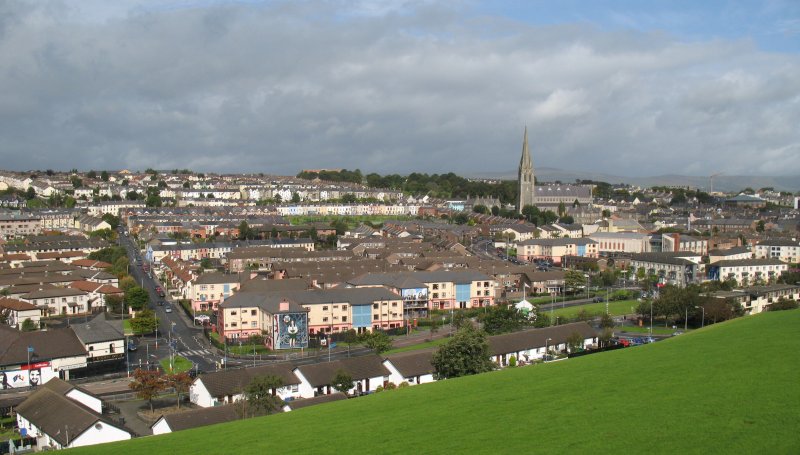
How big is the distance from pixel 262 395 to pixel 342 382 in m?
2.77

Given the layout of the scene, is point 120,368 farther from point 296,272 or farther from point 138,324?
point 296,272

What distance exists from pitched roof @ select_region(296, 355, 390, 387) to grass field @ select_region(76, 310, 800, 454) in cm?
461

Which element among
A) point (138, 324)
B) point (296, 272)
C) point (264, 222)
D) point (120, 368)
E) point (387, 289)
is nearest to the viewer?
point (120, 368)

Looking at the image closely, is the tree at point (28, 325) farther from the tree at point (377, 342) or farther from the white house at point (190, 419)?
the white house at point (190, 419)

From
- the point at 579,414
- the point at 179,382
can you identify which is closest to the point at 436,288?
the point at 179,382

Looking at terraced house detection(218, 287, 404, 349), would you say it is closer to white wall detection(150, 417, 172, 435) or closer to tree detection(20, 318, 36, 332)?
tree detection(20, 318, 36, 332)

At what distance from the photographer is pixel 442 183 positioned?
105375mm

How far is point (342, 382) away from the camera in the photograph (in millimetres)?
17578

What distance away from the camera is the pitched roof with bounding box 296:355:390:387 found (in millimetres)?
18250

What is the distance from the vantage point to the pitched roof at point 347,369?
18.2 m

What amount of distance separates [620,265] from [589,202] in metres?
41.9

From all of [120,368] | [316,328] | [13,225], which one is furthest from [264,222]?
[120,368]

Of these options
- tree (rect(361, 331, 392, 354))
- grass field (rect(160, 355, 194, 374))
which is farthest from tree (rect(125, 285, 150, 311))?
tree (rect(361, 331, 392, 354))

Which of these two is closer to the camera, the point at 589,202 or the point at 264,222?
the point at 264,222
